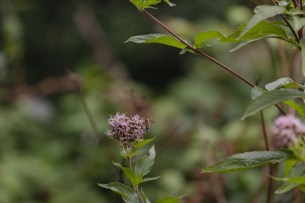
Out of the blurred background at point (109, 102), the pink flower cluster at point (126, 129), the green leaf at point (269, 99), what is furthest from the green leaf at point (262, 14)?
the blurred background at point (109, 102)

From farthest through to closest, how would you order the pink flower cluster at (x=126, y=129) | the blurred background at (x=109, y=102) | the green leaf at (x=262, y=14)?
the blurred background at (x=109, y=102) → the pink flower cluster at (x=126, y=129) → the green leaf at (x=262, y=14)

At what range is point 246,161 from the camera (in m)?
0.93

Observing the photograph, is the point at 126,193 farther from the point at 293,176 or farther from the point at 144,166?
the point at 293,176

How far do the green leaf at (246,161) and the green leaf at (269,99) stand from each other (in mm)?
79

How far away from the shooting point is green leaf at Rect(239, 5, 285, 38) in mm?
832

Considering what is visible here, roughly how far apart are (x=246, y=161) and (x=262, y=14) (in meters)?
0.20

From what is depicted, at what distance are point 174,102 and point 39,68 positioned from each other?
2.02 m

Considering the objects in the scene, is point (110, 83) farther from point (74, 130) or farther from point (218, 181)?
point (218, 181)

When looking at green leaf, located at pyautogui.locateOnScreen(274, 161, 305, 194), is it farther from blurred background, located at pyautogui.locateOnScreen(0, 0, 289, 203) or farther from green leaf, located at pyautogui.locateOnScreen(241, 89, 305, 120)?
blurred background, located at pyautogui.locateOnScreen(0, 0, 289, 203)

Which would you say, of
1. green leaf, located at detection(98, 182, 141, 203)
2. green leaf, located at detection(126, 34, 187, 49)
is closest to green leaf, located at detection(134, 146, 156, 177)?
green leaf, located at detection(98, 182, 141, 203)

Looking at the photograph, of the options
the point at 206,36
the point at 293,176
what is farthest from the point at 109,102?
the point at 293,176

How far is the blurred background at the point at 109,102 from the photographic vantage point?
2.39m

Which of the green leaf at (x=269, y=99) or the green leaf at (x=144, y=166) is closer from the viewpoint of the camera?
the green leaf at (x=269, y=99)

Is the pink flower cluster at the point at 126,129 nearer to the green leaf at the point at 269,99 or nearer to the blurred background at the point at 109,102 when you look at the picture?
the green leaf at the point at 269,99
